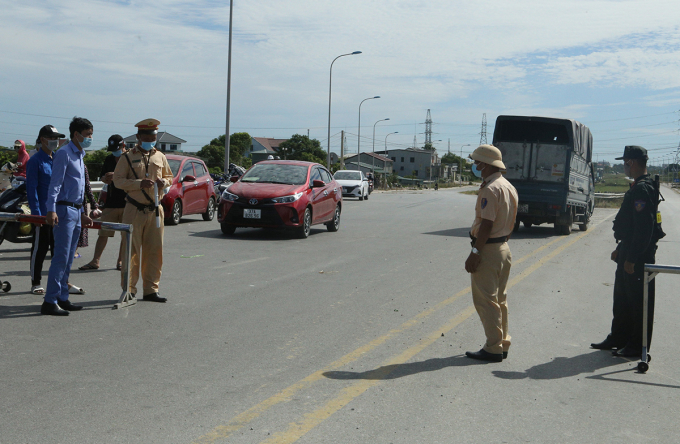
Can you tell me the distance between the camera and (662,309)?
8.41 m

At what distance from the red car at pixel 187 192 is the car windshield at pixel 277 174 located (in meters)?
2.13

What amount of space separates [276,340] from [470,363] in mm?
1708

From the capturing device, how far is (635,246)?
585cm

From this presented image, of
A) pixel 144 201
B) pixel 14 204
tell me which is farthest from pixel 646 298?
pixel 14 204

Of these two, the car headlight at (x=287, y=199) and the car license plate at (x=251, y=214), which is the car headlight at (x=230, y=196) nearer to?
the car license plate at (x=251, y=214)

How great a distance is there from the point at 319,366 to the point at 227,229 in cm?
997

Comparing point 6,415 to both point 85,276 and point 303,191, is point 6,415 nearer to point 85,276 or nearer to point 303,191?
point 85,276

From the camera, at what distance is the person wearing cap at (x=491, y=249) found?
5.54 metres

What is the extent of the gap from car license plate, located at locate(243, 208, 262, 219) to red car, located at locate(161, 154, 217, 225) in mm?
2789

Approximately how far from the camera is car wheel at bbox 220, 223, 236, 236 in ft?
49.0

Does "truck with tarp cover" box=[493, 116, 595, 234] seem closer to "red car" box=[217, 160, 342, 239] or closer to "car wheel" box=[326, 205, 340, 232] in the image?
"car wheel" box=[326, 205, 340, 232]

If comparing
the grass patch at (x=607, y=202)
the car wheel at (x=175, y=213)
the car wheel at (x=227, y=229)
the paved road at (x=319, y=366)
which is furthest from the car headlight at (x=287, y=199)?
the grass patch at (x=607, y=202)

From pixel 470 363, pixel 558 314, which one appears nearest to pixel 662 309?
pixel 558 314

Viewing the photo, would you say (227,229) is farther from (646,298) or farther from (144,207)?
(646,298)
